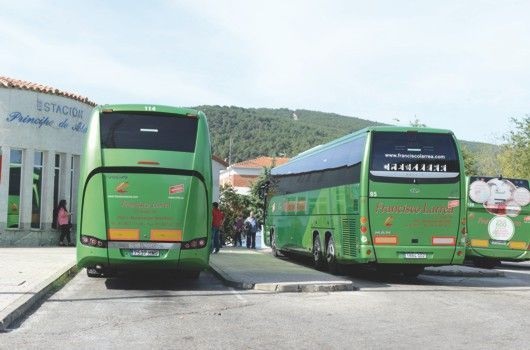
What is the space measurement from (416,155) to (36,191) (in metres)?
16.3

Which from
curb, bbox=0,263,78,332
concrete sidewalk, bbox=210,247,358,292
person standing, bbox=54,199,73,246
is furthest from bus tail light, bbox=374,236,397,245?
person standing, bbox=54,199,73,246

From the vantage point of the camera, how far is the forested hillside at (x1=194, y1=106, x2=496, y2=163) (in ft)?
413

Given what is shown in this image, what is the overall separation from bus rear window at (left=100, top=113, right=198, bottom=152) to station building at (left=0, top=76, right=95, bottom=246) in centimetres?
1314

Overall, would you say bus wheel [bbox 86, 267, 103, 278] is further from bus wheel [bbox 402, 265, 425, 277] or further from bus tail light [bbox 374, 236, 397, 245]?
bus wheel [bbox 402, 265, 425, 277]

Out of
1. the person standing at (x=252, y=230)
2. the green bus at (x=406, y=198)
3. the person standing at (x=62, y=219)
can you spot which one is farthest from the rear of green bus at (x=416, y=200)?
the person standing at (x=252, y=230)

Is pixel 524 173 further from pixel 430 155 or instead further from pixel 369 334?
pixel 369 334

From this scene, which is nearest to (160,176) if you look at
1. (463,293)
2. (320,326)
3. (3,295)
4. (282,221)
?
(3,295)

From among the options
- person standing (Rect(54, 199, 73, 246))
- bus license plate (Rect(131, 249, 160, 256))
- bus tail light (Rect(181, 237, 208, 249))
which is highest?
person standing (Rect(54, 199, 73, 246))

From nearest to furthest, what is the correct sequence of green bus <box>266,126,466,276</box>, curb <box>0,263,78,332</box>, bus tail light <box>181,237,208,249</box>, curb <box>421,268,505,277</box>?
curb <box>0,263,78,332</box>, bus tail light <box>181,237,208,249</box>, green bus <box>266,126,466,276</box>, curb <box>421,268,505,277</box>

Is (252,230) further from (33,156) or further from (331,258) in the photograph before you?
(331,258)

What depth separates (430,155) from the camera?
49.9ft

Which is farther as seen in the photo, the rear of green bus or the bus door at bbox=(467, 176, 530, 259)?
the bus door at bbox=(467, 176, 530, 259)

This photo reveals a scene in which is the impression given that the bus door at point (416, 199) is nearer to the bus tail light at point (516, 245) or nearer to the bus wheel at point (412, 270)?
the bus wheel at point (412, 270)

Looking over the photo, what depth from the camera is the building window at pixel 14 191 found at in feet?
83.9
